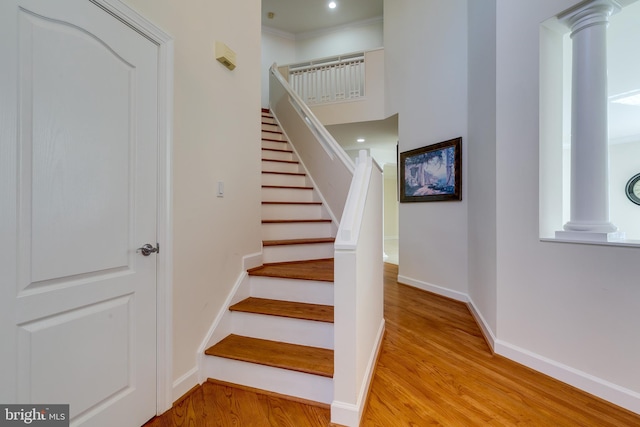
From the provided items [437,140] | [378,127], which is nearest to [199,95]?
[437,140]

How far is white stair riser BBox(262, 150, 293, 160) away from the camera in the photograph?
3740mm

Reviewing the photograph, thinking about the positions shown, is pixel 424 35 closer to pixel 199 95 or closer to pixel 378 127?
pixel 378 127

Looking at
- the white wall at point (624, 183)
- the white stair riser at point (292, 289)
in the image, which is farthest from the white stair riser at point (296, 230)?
the white wall at point (624, 183)

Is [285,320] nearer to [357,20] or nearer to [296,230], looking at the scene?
[296,230]

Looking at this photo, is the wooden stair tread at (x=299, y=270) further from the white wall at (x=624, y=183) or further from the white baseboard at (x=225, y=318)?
the white wall at (x=624, y=183)

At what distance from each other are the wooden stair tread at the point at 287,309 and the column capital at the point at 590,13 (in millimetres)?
2411

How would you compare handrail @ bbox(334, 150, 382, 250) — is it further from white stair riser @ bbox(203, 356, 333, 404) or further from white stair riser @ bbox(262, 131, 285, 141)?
white stair riser @ bbox(262, 131, 285, 141)

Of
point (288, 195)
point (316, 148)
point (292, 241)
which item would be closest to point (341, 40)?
point (316, 148)

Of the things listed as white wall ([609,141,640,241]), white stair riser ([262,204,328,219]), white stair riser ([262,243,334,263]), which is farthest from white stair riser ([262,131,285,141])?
white wall ([609,141,640,241])

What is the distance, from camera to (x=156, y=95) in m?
1.42

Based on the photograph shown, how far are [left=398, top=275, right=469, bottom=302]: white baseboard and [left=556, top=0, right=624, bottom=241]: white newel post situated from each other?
5.08 ft

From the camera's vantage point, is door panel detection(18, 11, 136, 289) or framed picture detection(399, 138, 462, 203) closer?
door panel detection(18, 11, 136, 289)

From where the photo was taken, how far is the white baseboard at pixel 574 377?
58.8 inches

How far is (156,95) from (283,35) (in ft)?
18.9
